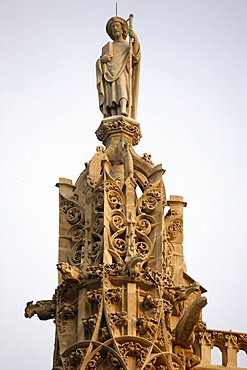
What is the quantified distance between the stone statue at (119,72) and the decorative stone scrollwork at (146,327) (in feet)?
19.0

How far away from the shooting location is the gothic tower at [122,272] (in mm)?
39312

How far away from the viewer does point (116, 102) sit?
43.6 meters

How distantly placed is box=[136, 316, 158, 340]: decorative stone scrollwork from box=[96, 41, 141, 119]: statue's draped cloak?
19.5 ft

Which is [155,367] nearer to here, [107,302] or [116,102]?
[107,302]

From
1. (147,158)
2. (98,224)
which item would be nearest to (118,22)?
(147,158)

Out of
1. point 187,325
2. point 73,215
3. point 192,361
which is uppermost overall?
point 73,215

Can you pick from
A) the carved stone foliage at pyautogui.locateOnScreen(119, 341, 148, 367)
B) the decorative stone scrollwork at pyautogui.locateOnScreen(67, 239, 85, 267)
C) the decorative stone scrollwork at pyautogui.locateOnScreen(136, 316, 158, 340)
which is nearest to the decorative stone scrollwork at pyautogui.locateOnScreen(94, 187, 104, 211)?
the decorative stone scrollwork at pyautogui.locateOnScreen(67, 239, 85, 267)

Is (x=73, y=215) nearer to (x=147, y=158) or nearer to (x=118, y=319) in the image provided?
(x=147, y=158)

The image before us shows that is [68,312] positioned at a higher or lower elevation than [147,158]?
lower

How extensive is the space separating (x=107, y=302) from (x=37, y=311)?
216 centimetres

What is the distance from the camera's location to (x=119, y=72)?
144 ft

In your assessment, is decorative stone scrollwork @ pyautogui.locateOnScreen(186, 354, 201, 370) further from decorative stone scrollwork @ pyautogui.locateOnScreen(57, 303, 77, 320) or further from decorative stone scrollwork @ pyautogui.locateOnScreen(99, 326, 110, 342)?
decorative stone scrollwork @ pyautogui.locateOnScreen(57, 303, 77, 320)

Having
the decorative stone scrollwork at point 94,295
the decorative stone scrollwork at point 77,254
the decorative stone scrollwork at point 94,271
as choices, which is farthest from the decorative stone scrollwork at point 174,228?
the decorative stone scrollwork at point 94,295

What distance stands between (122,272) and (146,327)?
4.15 feet
